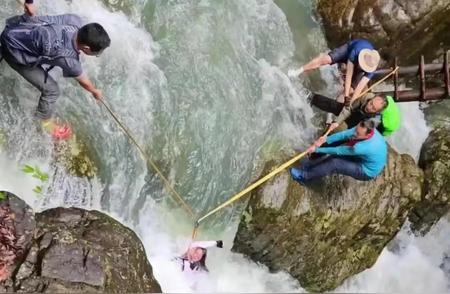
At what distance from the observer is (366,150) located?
7.29 metres

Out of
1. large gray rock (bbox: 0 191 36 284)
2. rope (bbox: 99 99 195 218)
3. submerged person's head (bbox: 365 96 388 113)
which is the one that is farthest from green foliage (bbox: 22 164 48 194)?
submerged person's head (bbox: 365 96 388 113)

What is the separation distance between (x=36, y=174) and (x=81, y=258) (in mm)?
1431

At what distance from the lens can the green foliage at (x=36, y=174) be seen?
7.18 metres

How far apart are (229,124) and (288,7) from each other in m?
2.31

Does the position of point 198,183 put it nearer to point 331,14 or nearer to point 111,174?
point 111,174

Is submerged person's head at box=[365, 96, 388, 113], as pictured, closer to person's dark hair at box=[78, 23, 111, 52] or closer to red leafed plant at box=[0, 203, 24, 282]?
person's dark hair at box=[78, 23, 111, 52]

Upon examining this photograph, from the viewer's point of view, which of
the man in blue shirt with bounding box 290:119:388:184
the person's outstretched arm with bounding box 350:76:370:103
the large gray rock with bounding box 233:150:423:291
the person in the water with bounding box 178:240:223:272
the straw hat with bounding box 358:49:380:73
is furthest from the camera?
the large gray rock with bounding box 233:150:423:291

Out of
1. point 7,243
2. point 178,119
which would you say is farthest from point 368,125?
point 7,243

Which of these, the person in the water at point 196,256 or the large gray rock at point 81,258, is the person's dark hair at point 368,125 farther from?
the large gray rock at point 81,258

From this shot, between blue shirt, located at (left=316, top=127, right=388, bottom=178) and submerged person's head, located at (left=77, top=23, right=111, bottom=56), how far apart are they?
3.06 m

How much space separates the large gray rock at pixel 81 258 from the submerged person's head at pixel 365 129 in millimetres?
2722

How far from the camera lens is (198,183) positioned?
820cm

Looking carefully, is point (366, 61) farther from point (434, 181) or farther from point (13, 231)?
A: point (13, 231)

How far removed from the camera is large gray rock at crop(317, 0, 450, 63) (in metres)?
9.61
